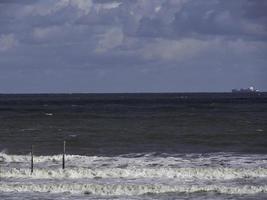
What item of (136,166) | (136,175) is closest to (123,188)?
(136,175)

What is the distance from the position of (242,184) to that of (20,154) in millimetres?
18829

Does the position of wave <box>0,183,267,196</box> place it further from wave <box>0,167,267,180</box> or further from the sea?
wave <box>0,167,267,180</box>

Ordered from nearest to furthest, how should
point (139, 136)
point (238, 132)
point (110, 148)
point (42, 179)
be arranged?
point (42, 179) → point (110, 148) → point (139, 136) → point (238, 132)

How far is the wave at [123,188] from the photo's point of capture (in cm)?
2616

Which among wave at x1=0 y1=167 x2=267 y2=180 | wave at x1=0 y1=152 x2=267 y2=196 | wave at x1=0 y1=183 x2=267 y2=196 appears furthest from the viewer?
wave at x1=0 y1=167 x2=267 y2=180

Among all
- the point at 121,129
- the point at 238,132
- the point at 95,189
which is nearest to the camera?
the point at 95,189

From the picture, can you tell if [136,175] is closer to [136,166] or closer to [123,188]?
[136,166]

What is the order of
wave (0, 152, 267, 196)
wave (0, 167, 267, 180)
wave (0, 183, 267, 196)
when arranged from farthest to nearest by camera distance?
1. wave (0, 167, 267, 180)
2. wave (0, 152, 267, 196)
3. wave (0, 183, 267, 196)

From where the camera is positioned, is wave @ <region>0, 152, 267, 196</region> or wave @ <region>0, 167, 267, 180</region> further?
wave @ <region>0, 167, 267, 180</region>

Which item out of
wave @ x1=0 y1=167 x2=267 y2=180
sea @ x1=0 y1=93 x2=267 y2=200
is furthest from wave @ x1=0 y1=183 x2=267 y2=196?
wave @ x1=0 y1=167 x2=267 y2=180

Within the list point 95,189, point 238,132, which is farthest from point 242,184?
point 238,132

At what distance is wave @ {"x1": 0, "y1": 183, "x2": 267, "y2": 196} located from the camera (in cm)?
2616

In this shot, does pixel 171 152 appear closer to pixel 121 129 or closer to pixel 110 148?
pixel 110 148

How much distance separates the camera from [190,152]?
4350 cm
